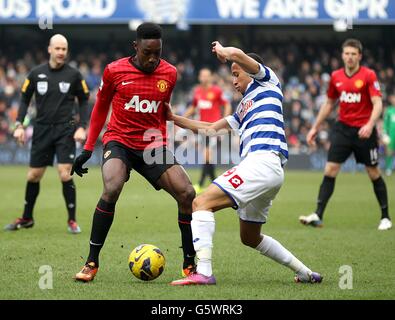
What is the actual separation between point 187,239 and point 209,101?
10.9 meters

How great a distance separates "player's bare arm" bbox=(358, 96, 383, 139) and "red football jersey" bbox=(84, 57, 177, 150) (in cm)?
412

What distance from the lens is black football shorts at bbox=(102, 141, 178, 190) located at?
7.52m

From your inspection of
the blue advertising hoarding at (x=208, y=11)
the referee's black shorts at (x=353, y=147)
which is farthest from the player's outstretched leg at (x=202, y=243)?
the blue advertising hoarding at (x=208, y=11)

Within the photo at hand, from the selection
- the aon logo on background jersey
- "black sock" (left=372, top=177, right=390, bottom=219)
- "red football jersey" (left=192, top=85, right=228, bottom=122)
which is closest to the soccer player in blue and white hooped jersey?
the aon logo on background jersey

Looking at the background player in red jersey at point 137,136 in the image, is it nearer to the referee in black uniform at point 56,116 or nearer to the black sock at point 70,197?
the referee in black uniform at point 56,116

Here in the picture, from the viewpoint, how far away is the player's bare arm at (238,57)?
659 cm

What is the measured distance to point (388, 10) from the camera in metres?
27.9

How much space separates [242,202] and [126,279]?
1375mm

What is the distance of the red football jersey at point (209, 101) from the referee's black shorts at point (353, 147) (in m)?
6.66

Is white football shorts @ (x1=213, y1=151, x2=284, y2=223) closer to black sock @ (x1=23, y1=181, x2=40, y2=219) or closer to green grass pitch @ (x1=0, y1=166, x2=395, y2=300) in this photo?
green grass pitch @ (x1=0, y1=166, x2=395, y2=300)

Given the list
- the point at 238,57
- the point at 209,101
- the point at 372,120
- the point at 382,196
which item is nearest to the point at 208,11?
the point at 209,101

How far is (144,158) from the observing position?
7.56 m
